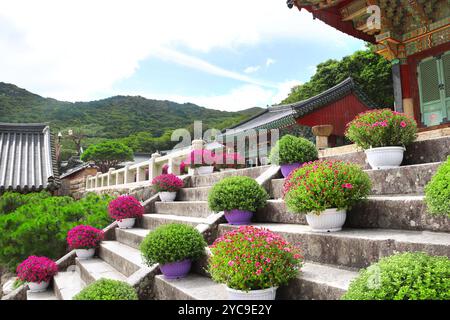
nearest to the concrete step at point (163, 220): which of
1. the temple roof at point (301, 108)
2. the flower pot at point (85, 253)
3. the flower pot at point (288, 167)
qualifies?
the flower pot at point (85, 253)

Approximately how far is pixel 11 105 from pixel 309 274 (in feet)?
188

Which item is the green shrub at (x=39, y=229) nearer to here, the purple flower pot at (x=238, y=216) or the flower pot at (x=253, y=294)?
the purple flower pot at (x=238, y=216)

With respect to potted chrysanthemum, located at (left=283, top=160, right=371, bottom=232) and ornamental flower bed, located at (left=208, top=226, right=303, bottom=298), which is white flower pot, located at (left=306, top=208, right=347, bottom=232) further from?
ornamental flower bed, located at (left=208, top=226, right=303, bottom=298)

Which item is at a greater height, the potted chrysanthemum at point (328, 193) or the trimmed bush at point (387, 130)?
the trimmed bush at point (387, 130)

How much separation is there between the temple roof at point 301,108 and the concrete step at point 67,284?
474 inches

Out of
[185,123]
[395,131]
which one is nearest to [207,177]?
[395,131]

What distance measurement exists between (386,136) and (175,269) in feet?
10.2

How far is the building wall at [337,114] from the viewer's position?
59.4 feet

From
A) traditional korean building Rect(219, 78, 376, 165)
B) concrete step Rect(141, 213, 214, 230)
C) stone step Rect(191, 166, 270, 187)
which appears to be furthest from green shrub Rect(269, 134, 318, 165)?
traditional korean building Rect(219, 78, 376, 165)

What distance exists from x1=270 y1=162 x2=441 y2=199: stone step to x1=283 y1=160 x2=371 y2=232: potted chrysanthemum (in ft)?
1.84

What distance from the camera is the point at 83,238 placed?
729cm

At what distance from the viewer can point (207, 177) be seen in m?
8.02
